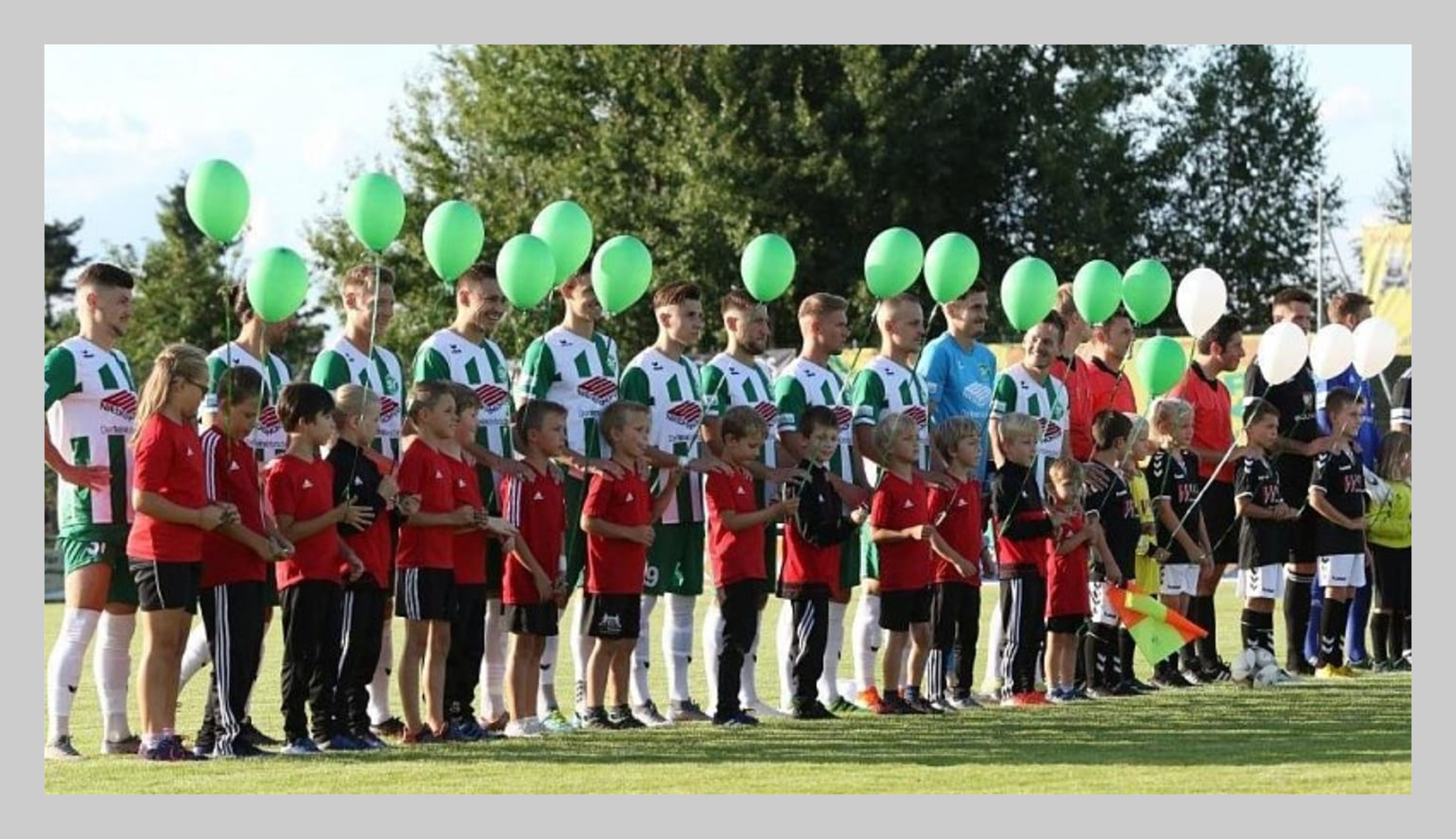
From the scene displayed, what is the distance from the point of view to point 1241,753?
8.88 meters

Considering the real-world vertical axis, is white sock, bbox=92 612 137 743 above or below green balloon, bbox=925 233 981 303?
below

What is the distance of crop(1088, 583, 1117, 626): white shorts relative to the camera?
39.2ft

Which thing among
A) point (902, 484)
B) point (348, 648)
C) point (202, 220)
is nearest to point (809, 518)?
point (902, 484)

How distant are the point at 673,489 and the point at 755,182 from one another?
30162mm

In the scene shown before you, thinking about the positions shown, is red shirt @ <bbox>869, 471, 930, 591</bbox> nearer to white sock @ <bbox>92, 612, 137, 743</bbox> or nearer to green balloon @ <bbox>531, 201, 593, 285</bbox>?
green balloon @ <bbox>531, 201, 593, 285</bbox>

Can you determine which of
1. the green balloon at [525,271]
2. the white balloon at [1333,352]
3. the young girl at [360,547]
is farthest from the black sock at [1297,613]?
the young girl at [360,547]

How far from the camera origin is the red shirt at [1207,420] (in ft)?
42.3

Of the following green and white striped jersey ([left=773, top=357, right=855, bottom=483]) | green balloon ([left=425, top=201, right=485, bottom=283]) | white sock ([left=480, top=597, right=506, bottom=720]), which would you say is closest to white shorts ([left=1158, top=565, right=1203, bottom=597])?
green and white striped jersey ([left=773, top=357, right=855, bottom=483])

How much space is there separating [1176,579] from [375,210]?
5130mm

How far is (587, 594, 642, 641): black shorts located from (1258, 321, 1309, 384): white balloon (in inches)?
166

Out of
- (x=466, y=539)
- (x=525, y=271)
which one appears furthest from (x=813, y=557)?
(x=525, y=271)

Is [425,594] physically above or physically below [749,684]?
above

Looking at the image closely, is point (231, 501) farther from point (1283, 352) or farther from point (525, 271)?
point (1283, 352)

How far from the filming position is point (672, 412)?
10789 millimetres
